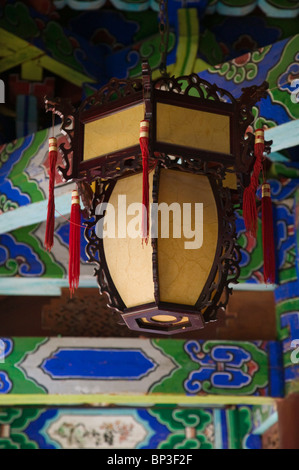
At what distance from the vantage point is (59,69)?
16.2ft

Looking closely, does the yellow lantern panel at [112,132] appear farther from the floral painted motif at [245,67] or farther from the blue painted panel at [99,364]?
the blue painted panel at [99,364]

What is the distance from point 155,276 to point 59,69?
2.48 m

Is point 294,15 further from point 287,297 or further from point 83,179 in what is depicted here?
point 83,179

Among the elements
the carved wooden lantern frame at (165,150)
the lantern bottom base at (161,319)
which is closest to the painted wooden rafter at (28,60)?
the carved wooden lantern frame at (165,150)

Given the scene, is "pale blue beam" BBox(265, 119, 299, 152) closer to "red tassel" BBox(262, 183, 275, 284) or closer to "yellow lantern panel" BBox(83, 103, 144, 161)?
"red tassel" BBox(262, 183, 275, 284)

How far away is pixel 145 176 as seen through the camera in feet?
8.92

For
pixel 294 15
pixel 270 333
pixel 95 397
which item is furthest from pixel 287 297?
pixel 294 15

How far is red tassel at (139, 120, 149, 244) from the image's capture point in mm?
2684

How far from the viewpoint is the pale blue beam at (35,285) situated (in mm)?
5129

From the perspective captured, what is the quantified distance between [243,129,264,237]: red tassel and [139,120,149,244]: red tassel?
400 millimetres

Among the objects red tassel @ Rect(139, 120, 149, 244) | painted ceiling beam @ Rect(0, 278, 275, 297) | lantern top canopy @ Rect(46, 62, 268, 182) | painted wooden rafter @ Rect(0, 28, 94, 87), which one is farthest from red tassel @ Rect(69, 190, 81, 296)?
painted ceiling beam @ Rect(0, 278, 275, 297)

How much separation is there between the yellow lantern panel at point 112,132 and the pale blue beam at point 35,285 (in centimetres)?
226

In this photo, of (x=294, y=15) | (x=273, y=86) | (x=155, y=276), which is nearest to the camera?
(x=155, y=276)

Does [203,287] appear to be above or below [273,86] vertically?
below
